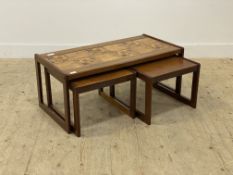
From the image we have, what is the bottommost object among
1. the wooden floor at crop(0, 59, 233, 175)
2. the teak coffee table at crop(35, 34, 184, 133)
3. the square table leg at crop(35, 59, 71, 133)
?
the wooden floor at crop(0, 59, 233, 175)

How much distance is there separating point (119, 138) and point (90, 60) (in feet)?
1.93

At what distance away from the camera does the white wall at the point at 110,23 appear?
3.90 metres

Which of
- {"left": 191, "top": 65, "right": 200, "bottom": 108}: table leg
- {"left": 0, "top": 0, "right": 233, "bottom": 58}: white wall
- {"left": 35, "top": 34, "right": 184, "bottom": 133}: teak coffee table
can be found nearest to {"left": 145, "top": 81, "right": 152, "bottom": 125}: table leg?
{"left": 35, "top": 34, "right": 184, "bottom": 133}: teak coffee table

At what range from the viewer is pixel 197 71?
2.88 metres

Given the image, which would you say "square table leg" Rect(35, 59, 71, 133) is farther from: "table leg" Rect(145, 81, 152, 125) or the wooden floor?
"table leg" Rect(145, 81, 152, 125)

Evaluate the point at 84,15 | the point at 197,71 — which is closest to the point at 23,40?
the point at 84,15

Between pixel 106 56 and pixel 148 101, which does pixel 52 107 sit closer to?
pixel 106 56

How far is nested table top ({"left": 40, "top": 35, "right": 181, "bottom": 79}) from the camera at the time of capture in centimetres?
263

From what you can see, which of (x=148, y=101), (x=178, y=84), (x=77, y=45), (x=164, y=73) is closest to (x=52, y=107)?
(x=148, y=101)

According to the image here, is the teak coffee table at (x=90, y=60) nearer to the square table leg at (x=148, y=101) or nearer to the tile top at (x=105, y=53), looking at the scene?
the tile top at (x=105, y=53)

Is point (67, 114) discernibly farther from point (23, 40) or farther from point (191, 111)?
point (23, 40)

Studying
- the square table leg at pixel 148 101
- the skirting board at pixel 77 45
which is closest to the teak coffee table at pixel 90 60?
the square table leg at pixel 148 101

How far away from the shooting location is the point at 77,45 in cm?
405

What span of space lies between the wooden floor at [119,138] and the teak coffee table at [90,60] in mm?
149
